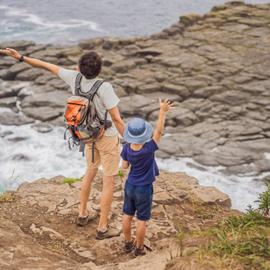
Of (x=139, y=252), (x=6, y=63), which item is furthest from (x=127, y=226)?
(x=6, y=63)

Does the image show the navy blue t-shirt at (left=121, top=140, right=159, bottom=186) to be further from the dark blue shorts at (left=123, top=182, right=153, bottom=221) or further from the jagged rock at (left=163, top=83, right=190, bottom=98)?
the jagged rock at (left=163, top=83, right=190, bottom=98)

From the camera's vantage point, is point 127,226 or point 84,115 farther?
point 127,226

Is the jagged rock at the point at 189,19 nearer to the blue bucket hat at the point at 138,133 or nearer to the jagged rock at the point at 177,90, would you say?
the jagged rock at the point at 177,90

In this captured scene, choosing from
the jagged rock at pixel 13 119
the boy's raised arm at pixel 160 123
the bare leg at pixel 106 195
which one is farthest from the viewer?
the jagged rock at pixel 13 119

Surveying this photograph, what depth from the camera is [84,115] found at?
6438 millimetres

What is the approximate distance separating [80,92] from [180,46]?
17869 millimetres

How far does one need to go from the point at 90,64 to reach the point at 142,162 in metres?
1.33

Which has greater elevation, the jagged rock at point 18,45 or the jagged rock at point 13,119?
the jagged rock at point 18,45

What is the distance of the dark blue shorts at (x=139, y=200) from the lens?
6.24m

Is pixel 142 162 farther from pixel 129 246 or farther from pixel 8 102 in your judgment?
pixel 8 102

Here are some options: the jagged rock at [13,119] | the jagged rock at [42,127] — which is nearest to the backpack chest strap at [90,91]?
the jagged rock at [42,127]

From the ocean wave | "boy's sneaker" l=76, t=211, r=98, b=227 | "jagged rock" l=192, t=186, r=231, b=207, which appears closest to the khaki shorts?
"boy's sneaker" l=76, t=211, r=98, b=227

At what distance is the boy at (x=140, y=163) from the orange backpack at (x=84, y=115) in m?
0.55

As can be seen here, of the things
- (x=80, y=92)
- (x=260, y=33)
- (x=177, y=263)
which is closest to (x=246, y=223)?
(x=177, y=263)
